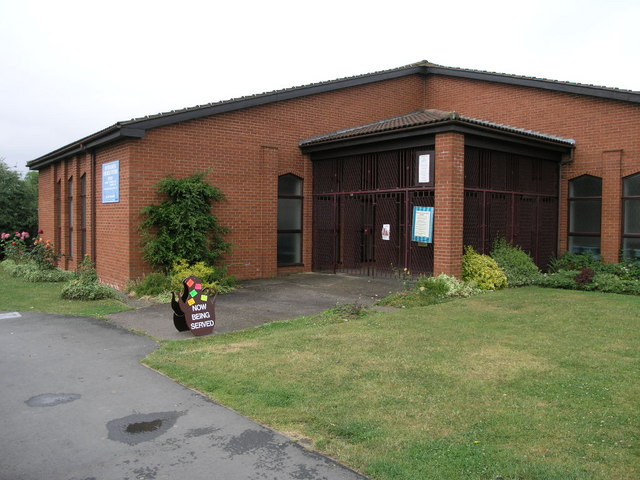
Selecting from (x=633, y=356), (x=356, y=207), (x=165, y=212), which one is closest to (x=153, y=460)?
(x=633, y=356)

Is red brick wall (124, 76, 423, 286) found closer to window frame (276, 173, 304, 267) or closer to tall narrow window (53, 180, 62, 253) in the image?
window frame (276, 173, 304, 267)

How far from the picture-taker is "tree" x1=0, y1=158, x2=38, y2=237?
23625 millimetres

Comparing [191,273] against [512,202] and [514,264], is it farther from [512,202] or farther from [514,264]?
[512,202]

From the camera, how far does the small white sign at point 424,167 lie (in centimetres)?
1254

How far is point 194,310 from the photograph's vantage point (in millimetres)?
8227

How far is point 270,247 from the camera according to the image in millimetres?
14805

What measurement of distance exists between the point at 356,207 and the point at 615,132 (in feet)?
22.3

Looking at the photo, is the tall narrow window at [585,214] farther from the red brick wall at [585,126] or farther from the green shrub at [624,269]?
the green shrub at [624,269]

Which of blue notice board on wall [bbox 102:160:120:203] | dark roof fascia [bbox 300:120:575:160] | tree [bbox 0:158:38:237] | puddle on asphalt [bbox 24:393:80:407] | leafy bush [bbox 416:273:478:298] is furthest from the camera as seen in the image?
tree [bbox 0:158:38:237]

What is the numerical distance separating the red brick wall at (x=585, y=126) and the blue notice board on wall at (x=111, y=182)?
1042cm

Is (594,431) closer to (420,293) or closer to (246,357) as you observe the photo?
(246,357)

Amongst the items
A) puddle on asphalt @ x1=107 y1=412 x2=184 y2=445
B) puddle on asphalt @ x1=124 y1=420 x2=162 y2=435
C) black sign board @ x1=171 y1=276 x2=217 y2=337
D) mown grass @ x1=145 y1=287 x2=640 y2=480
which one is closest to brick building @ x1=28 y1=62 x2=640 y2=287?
mown grass @ x1=145 y1=287 x2=640 y2=480

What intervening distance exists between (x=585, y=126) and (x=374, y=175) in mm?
5726

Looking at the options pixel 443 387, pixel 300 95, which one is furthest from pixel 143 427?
pixel 300 95
